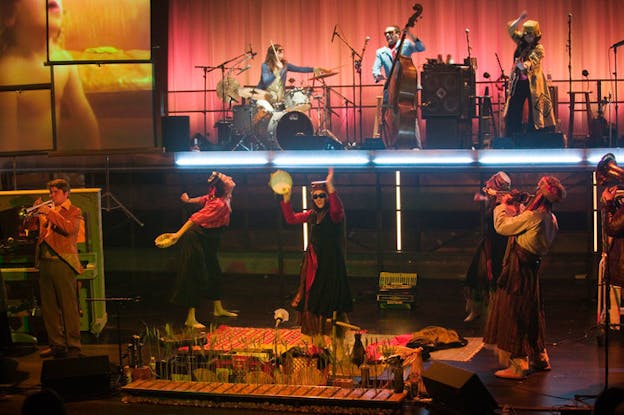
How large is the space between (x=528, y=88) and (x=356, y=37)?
4.78m

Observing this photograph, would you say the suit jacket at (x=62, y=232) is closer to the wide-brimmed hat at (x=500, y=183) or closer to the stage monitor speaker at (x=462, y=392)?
the stage monitor speaker at (x=462, y=392)

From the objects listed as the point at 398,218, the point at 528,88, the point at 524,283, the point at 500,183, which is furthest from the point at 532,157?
the point at 524,283

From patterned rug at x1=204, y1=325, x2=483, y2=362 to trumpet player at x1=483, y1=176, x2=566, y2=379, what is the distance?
0.85m

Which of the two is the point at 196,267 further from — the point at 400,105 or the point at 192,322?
the point at 400,105

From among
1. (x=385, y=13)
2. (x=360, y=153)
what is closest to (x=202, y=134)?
(x=385, y=13)

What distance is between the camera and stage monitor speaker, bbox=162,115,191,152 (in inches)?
517

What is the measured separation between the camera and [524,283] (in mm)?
7797

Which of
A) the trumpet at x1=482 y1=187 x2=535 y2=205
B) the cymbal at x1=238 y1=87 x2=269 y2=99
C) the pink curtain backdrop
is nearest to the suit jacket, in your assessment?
the trumpet at x1=482 y1=187 x2=535 y2=205

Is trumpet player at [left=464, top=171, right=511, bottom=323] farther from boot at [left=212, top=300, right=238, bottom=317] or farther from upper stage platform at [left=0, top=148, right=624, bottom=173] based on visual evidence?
boot at [left=212, top=300, right=238, bottom=317]

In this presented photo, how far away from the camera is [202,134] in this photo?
16.7m

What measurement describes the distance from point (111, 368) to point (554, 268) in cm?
719

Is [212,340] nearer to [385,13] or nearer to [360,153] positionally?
[360,153]

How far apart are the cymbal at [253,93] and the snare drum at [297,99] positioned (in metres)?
0.32

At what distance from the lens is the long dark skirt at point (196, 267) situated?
10.4 meters
